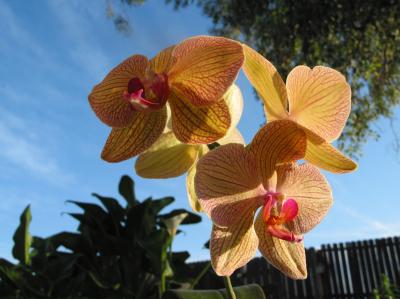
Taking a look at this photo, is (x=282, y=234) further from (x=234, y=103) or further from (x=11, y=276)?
(x=11, y=276)

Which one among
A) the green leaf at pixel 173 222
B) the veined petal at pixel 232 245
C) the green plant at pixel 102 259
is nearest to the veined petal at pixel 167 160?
the veined petal at pixel 232 245

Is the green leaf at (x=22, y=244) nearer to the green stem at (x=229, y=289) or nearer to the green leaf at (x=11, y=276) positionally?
the green leaf at (x=11, y=276)

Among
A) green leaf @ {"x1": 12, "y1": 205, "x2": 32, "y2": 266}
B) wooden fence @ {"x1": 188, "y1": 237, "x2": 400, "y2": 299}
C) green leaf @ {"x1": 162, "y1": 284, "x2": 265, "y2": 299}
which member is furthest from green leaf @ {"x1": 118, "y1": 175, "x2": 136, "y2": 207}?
wooden fence @ {"x1": 188, "y1": 237, "x2": 400, "y2": 299}

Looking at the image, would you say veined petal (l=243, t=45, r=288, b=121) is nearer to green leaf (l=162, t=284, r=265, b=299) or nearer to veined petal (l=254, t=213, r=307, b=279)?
veined petal (l=254, t=213, r=307, b=279)

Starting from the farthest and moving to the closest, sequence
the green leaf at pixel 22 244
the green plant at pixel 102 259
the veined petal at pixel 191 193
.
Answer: the green leaf at pixel 22 244 → the green plant at pixel 102 259 → the veined petal at pixel 191 193

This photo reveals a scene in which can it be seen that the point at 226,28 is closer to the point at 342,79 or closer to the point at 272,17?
the point at 272,17

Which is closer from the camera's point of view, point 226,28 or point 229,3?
point 229,3

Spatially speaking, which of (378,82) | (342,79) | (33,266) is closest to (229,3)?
(378,82)
